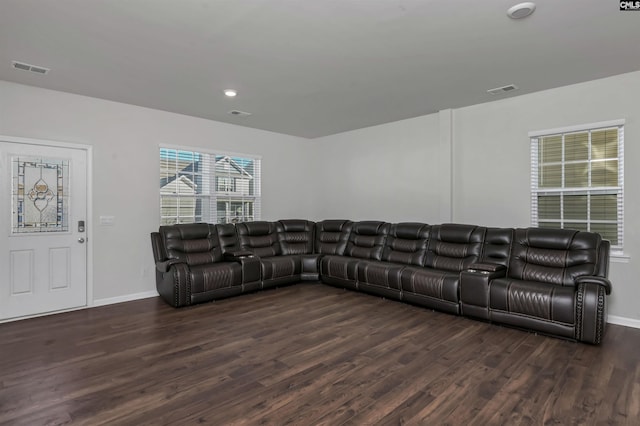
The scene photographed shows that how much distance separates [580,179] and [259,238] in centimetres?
452

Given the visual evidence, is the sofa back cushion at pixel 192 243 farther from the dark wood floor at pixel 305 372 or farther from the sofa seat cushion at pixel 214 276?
the dark wood floor at pixel 305 372

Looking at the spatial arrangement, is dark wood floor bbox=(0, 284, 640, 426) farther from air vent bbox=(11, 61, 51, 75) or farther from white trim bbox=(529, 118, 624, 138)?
air vent bbox=(11, 61, 51, 75)

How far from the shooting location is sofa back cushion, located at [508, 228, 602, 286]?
144 inches

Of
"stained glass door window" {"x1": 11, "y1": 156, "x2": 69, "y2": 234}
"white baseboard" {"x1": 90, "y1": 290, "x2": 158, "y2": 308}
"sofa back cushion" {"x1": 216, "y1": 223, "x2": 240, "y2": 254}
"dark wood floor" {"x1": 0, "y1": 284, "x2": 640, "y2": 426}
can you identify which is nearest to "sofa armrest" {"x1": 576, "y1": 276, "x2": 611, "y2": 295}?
"dark wood floor" {"x1": 0, "y1": 284, "x2": 640, "y2": 426}

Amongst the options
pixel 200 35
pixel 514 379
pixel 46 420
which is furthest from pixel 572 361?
pixel 200 35

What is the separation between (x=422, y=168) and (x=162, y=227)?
3977 millimetres

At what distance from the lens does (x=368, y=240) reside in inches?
224

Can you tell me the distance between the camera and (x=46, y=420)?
2.11m

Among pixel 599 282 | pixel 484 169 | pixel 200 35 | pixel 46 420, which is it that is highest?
pixel 200 35

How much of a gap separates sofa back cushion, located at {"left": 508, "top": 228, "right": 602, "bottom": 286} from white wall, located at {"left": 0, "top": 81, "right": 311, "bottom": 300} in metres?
4.67

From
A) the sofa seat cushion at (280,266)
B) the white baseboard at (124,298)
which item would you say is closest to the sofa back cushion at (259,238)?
the sofa seat cushion at (280,266)

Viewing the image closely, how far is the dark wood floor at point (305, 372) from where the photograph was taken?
2.17 meters

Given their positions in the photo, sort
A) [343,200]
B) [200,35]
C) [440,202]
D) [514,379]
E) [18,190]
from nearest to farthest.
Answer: [514,379] < [200,35] < [18,190] < [440,202] < [343,200]

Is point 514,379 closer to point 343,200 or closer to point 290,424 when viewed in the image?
point 290,424
